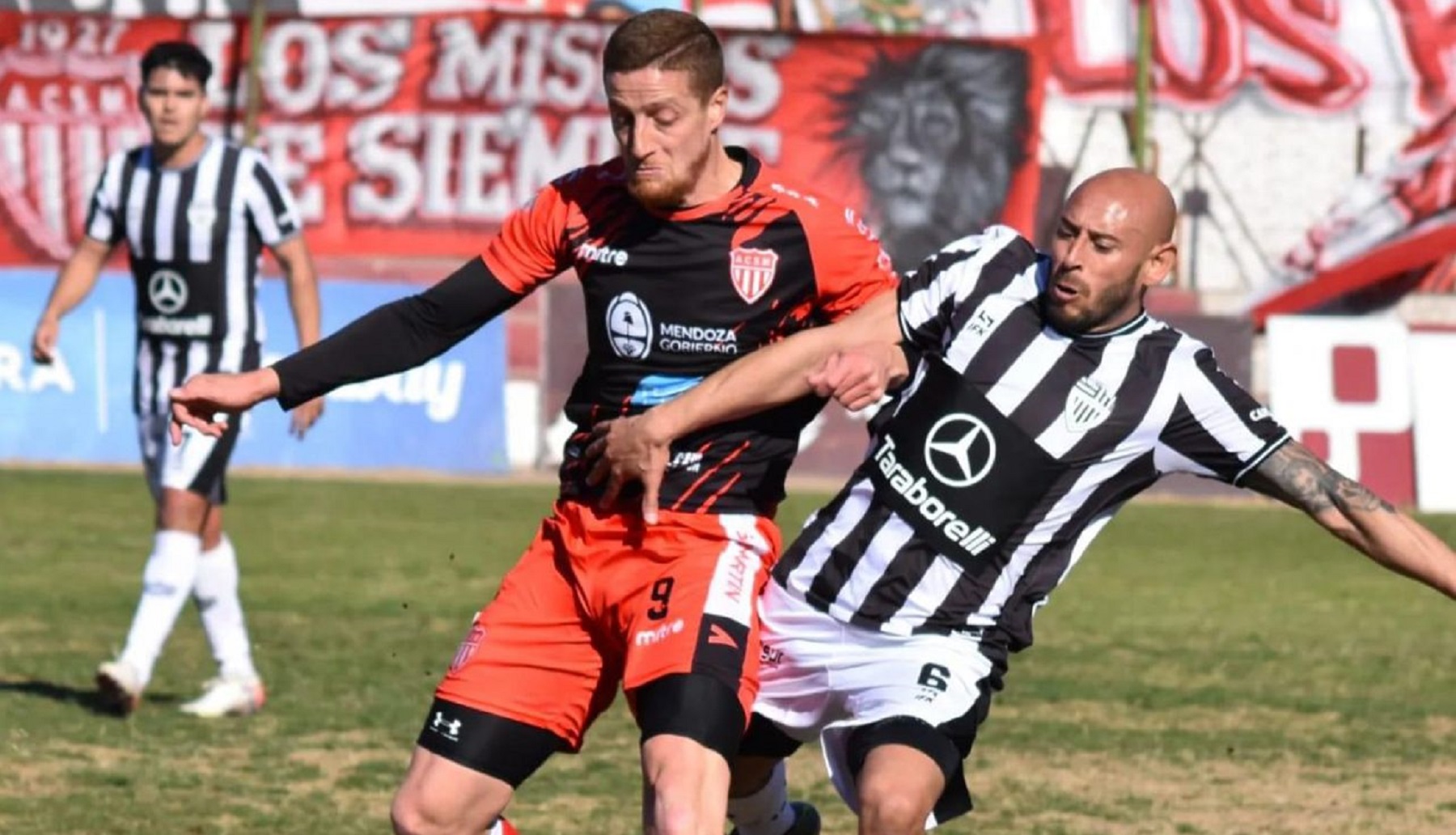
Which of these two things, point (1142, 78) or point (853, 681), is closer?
point (853, 681)

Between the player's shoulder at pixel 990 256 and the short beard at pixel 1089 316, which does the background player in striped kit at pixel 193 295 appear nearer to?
the player's shoulder at pixel 990 256

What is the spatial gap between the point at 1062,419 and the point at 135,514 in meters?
11.2

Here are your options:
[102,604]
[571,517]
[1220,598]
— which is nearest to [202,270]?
[102,604]

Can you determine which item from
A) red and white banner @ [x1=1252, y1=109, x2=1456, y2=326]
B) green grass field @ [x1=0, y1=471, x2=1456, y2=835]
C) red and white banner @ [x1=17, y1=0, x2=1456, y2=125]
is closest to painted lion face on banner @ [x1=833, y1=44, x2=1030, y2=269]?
red and white banner @ [x1=17, y1=0, x2=1456, y2=125]

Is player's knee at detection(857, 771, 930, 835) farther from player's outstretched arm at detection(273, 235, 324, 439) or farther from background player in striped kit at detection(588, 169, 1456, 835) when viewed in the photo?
player's outstretched arm at detection(273, 235, 324, 439)

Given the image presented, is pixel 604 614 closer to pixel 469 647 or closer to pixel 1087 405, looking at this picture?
pixel 469 647

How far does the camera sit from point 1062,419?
5.47 m

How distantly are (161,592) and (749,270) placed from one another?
4114 mm

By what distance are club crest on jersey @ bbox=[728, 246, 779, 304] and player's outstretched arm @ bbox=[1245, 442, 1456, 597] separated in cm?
120

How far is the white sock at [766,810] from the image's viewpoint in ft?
20.0

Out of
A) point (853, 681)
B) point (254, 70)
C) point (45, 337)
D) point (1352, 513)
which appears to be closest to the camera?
point (1352, 513)

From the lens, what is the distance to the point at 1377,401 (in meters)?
18.6

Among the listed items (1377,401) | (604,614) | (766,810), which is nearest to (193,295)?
(766,810)

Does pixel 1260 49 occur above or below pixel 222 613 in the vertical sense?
above
